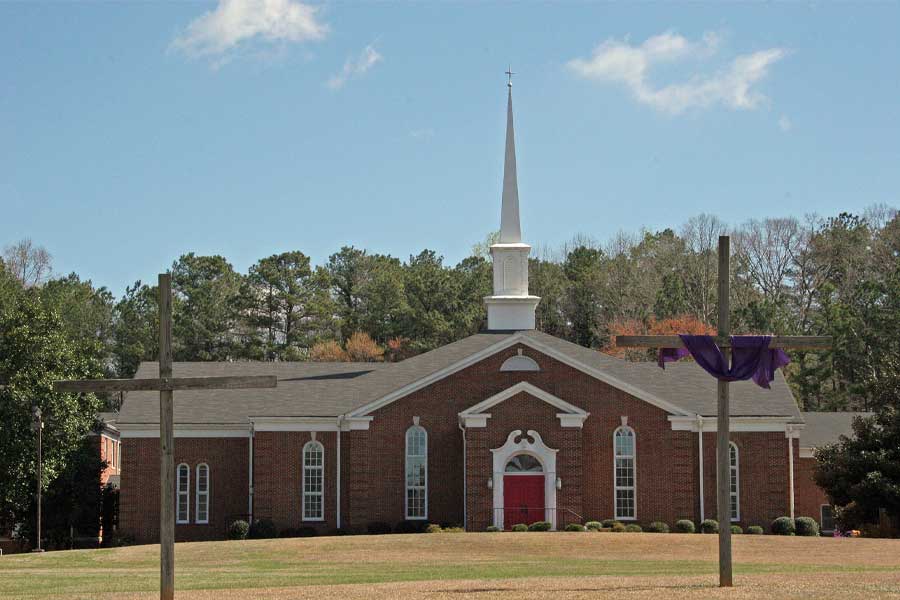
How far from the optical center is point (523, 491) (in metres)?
53.1

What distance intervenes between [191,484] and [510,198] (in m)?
18.1

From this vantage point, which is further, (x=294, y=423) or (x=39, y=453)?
(x=294, y=423)

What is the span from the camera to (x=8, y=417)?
5762cm

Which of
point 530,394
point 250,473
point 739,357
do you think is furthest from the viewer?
point 250,473

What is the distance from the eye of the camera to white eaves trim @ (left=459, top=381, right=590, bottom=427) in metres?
53.1

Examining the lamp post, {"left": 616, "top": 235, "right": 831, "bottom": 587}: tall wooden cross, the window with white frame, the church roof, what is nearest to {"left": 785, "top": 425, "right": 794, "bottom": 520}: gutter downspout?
the church roof

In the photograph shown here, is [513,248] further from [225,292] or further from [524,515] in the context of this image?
[225,292]

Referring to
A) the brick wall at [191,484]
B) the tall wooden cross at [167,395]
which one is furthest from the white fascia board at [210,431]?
the tall wooden cross at [167,395]

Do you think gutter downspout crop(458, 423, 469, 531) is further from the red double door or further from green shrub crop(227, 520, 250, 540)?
green shrub crop(227, 520, 250, 540)

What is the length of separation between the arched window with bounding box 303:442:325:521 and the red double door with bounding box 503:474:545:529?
25.5ft

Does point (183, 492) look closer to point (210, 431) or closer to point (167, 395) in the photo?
point (210, 431)

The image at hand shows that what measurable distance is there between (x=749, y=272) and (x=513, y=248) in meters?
46.5

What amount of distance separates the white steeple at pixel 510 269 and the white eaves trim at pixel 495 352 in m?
3.01

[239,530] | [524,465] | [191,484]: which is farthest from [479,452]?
[191,484]
